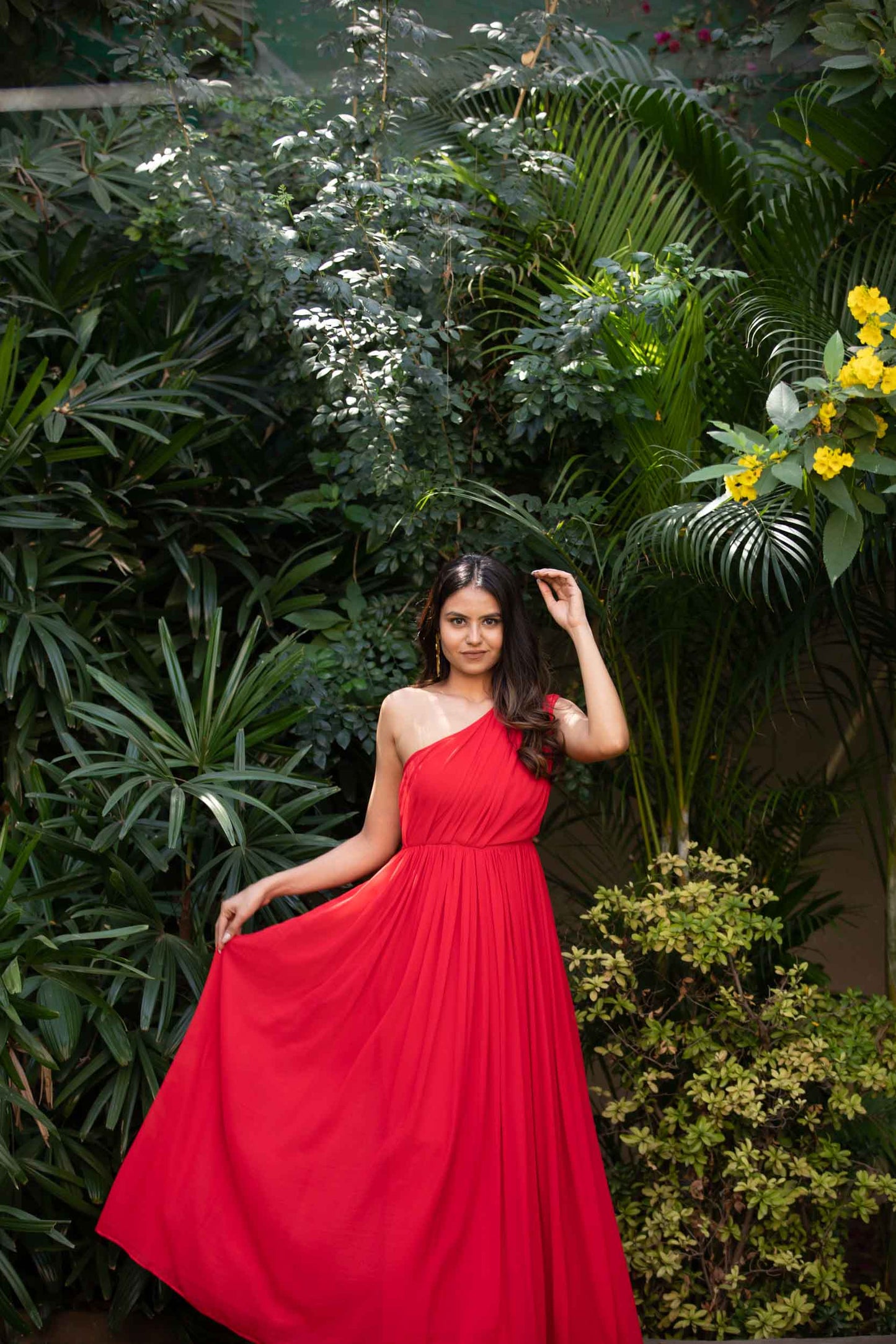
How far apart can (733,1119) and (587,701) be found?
1264mm

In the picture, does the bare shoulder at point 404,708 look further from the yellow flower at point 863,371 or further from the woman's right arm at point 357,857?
the yellow flower at point 863,371

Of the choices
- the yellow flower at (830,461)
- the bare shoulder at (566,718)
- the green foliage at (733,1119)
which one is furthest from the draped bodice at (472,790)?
the yellow flower at (830,461)

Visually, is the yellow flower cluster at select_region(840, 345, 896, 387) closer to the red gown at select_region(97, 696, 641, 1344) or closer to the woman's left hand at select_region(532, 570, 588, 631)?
the woman's left hand at select_region(532, 570, 588, 631)

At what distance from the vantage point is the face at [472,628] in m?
2.85

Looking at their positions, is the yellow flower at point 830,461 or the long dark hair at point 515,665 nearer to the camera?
the yellow flower at point 830,461

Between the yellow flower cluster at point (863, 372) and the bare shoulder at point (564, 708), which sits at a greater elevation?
the yellow flower cluster at point (863, 372)

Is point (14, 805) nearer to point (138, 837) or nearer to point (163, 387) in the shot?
point (138, 837)

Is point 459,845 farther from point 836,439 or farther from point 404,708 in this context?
point 836,439

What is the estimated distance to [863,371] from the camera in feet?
7.52

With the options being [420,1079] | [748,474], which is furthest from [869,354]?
[420,1079]

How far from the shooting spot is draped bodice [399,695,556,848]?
109 inches

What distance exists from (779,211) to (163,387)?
6.32ft

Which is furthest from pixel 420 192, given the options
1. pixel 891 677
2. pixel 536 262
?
pixel 891 677

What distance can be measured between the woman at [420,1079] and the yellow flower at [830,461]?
685mm
